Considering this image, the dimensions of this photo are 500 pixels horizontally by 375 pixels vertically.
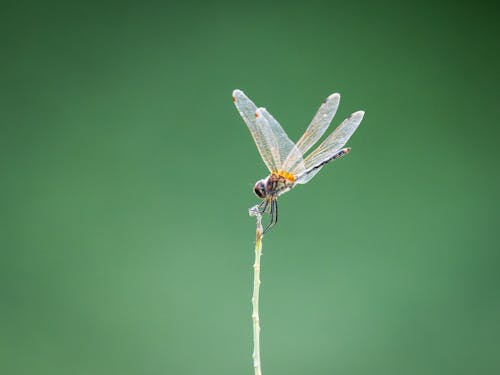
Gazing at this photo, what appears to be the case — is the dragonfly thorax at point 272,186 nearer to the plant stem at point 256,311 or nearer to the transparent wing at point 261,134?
the transparent wing at point 261,134

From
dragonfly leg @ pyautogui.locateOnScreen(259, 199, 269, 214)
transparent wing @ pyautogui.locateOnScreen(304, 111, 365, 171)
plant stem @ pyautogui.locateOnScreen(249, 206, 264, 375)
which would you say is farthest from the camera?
transparent wing @ pyautogui.locateOnScreen(304, 111, 365, 171)

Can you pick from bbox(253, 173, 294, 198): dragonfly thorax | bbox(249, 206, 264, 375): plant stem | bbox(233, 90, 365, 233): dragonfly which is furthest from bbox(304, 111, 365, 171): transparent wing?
bbox(249, 206, 264, 375): plant stem

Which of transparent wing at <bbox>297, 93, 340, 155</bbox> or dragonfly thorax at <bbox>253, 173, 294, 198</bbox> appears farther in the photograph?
transparent wing at <bbox>297, 93, 340, 155</bbox>

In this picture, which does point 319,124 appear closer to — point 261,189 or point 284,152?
point 284,152

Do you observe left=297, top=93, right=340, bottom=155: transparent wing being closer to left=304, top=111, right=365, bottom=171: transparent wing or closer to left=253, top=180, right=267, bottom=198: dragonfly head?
left=304, top=111, right=365, bottom=171: transparent wing

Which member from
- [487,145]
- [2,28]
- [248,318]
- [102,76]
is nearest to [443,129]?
→ [487,145]

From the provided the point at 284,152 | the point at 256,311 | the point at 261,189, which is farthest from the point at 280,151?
the point at 256,311

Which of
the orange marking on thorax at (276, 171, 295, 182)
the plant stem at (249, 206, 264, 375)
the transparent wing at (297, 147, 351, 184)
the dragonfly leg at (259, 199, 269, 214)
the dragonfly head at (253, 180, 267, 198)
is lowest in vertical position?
the plant stem at (249, 206, 264, 375)

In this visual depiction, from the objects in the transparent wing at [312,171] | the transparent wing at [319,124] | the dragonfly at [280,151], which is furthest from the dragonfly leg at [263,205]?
the transparent wing at [319,124]
